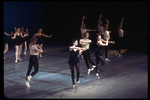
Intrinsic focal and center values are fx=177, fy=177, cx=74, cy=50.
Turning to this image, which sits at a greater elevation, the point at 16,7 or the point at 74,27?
the point at 16,7

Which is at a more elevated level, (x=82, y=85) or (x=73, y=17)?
(x=73, y=17)

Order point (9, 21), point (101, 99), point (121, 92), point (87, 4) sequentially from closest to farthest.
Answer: point (101, 99) → point (121, 92) → point (87, 4) → point (9, 21)

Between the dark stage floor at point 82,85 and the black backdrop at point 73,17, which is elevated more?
the black backdrop at point 73,17

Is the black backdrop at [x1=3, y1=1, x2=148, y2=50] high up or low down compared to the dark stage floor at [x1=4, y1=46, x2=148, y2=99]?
up

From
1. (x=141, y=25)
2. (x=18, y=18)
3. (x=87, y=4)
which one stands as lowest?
(x=141, y=25)

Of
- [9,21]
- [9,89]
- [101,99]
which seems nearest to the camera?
[101,99]

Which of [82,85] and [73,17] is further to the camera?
[73,17]

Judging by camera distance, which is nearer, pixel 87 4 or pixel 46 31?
pixel 87 4

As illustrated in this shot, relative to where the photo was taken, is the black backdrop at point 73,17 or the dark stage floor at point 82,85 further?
the black backdrop at point 73,17

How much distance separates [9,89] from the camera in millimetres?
6316

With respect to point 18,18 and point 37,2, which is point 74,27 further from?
point 18,18

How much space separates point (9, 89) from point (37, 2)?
17.5m

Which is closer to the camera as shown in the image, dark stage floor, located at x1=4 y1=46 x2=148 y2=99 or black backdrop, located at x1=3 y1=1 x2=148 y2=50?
dark stage floor, located at x1=4 y1=46 x2=148 y2=99

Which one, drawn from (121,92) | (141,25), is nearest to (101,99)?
(121,92)
